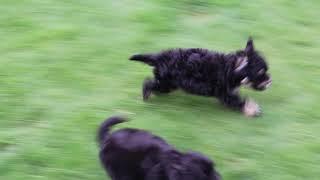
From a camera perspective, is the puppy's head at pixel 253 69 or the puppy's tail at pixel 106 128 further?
the puppy's head at pixel 253 69

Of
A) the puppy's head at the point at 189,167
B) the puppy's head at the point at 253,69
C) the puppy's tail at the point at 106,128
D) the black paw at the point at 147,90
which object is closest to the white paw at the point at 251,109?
the puppy's head at the point at 253,69

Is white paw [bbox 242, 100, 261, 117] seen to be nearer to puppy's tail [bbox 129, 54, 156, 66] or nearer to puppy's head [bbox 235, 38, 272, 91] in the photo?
puppy's head [bbox 235, 38, 272, 91]

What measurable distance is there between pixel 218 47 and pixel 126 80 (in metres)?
0.82

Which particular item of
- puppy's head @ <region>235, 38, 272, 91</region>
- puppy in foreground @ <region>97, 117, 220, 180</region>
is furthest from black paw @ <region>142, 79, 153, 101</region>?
puppy in foreground @ <region>97, 117, 220, 180</region>

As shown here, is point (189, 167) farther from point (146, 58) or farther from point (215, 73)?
point (146, 58)

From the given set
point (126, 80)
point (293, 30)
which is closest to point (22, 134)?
point (126, 80)

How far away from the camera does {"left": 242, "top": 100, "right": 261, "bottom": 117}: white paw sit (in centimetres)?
418

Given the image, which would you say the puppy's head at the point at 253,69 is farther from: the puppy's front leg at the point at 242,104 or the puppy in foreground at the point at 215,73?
the puppy's front leg at the point at 242,104

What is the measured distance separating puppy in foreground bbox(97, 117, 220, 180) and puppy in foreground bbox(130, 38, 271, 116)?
0.88 m

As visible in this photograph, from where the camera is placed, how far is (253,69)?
420 centimetres

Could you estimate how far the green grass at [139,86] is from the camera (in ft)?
12.5

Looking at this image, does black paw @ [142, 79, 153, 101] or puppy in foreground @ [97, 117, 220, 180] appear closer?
puppy in foreground @ [97, 117, 220, 180]

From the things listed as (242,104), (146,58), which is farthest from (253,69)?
(146,58)

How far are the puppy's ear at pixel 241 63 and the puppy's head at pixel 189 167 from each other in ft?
3.90
